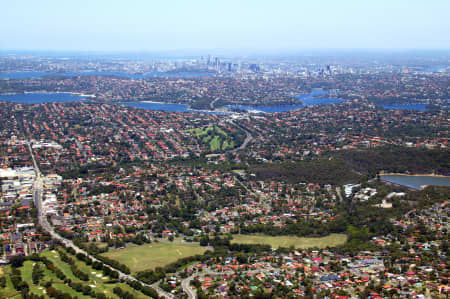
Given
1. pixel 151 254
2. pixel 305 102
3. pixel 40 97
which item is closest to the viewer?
pixel 151 254

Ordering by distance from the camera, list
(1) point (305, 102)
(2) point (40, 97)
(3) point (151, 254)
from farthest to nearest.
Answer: (1) point (305, 102)
(2) point (40, 97)
(3) point (151, 254)

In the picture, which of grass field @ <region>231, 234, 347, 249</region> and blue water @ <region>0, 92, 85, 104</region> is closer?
grass field @ <region>231, 234, 347, 249</region>

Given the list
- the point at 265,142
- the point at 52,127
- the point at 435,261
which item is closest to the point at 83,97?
the point at 52,127

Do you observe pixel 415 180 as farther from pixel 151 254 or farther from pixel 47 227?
pixel 47 227

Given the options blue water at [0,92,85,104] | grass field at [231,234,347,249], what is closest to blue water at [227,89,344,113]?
blue water at [0,92,85,104]

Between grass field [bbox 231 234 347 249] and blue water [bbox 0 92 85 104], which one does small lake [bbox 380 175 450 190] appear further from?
blue water [bbox 0 92 85 104]

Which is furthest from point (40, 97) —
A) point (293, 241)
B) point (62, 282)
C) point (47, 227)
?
point (293, 241)

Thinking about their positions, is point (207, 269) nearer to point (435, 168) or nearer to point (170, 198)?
point (170, 198)
